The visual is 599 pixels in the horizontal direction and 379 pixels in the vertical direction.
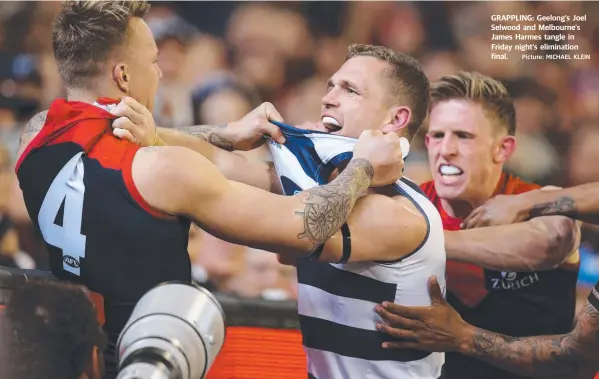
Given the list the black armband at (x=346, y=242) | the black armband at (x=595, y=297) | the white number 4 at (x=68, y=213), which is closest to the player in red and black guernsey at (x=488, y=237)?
the black armband at (x=595, y=297)

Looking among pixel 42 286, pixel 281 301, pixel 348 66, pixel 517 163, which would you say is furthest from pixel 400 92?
pixel 42 286

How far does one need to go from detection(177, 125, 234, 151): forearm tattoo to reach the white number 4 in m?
0.59

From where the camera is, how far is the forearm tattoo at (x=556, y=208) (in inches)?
85.7

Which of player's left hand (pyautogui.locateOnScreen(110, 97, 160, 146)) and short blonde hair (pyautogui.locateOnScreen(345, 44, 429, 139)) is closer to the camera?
player's left hand (pyautogui.locateOnScreen(110, 97, 160, 146))

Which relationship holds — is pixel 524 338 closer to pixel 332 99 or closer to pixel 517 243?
pixel 517 243

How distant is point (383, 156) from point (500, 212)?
66cm

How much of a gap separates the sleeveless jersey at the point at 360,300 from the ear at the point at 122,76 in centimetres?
55

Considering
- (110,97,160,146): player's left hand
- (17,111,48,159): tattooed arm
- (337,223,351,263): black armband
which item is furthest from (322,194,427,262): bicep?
(17,111,48,159): tattooed arm

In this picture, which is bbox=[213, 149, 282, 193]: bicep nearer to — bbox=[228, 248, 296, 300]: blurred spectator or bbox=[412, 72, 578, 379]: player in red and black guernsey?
bbox=[228, 248, 296, 300]: blurred spectator

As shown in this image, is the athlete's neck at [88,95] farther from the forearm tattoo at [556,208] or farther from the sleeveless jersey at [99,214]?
the forearm tattoo at [556,208]

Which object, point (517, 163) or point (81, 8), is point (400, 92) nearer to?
point (517, 163)

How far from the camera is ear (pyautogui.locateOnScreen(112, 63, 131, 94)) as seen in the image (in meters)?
1.68

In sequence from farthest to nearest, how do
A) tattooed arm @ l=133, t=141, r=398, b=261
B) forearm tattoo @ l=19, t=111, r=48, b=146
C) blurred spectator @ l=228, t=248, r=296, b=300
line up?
blurred spectator @ l=228, t=248, r=296, b=300
forearm tattoo @ l=19, t=111, r=48, b=146
tattooed arm @ l=133, t=141, r=398, b=261

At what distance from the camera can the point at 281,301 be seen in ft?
7.61
